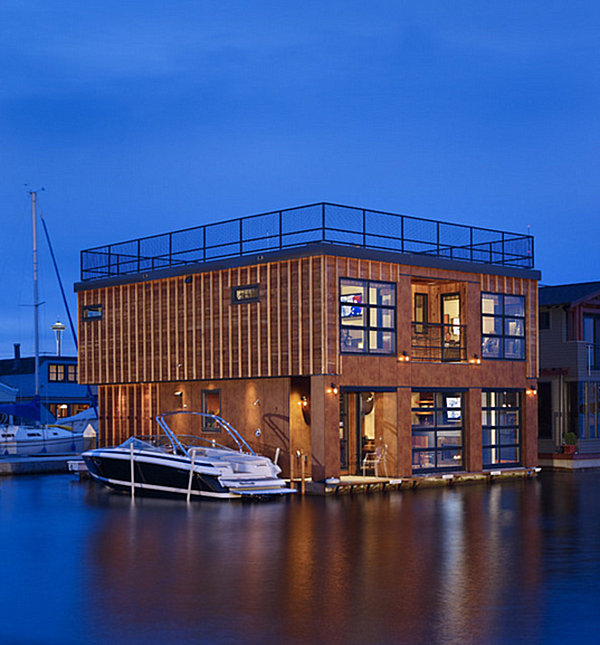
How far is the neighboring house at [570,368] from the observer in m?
36.8

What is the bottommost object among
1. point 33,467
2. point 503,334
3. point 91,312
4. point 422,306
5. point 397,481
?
point 33,467

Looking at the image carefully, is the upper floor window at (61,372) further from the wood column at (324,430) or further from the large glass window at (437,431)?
the wood column at (324,430)

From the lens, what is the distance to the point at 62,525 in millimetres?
18938

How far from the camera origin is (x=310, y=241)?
26.8 meters

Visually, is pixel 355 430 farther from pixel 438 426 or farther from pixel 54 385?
pixel 54 385

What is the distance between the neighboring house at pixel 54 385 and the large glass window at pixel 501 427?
4392cm

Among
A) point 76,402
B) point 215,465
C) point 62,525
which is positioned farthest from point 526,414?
point 76,402

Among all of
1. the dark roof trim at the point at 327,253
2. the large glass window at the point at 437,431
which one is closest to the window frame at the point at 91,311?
the dark roof trim at the point at 327,253

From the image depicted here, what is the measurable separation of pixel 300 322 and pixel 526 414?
924 cm

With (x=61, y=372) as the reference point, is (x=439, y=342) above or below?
above

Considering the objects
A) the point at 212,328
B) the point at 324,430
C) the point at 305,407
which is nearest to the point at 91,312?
the point at 212,328

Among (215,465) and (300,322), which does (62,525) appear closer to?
(215,465)

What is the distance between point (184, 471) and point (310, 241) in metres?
7.15

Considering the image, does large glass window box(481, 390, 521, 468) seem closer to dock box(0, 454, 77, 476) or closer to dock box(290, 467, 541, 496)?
dock box(290, 467, 541, 496)
